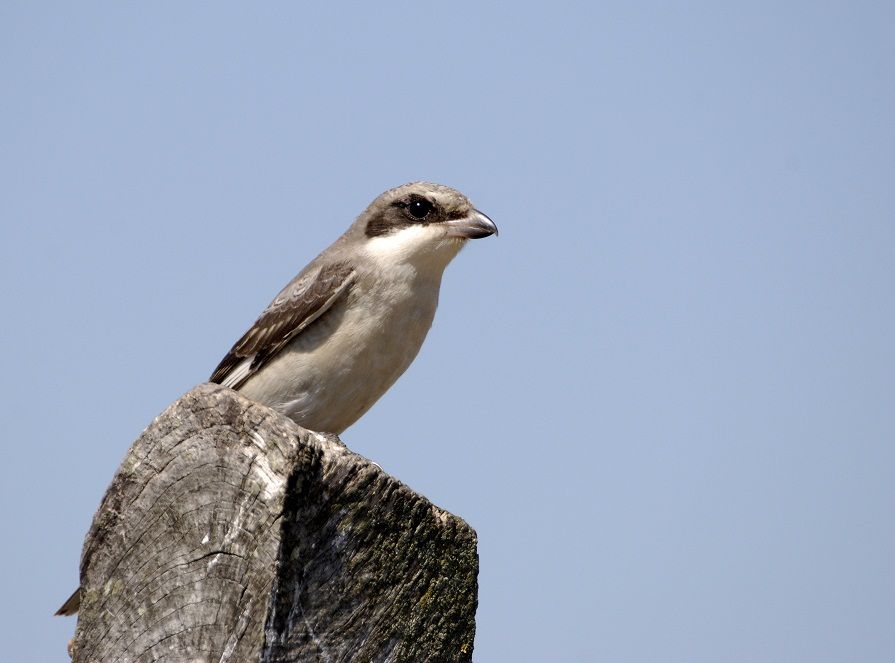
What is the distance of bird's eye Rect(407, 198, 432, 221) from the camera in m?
8.66

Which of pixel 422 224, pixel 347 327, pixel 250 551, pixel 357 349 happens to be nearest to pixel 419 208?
pixel 422 224

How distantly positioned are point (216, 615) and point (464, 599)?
923 millimetres

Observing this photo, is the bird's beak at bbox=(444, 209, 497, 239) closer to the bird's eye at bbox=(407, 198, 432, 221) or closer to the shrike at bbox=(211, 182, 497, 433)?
the shrike at bbox=(211, 182, 497, 433)

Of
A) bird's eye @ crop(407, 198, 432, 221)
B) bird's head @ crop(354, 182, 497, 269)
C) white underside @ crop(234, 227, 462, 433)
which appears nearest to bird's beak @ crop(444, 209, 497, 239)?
bird's head @ crop(354, 182, 497, 269)

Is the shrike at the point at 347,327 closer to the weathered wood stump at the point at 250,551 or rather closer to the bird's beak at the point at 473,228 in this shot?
the bird's beak at the point at 473,228

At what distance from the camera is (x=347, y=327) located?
7.69 metres

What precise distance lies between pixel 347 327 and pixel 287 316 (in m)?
0.51

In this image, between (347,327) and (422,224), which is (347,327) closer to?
(347,327)

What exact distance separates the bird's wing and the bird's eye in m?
0.93

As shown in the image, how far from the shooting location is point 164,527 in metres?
3.46

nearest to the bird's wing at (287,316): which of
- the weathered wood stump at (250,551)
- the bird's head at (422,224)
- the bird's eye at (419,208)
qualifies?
the bird's head at (422,224)

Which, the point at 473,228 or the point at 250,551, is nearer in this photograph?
the point at 250,551

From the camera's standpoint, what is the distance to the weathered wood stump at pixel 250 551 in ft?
10.7

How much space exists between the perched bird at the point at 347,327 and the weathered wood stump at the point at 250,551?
393cm
